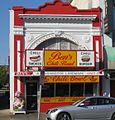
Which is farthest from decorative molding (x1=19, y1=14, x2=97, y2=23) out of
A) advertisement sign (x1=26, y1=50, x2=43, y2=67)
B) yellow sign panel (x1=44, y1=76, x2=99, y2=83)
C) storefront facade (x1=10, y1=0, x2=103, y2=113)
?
yellow sign panel (x1=44, y1=76, x2=99, y2=83)

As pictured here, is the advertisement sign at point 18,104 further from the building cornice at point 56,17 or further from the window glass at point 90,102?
the window glass at point 90,102

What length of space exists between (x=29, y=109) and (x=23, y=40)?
5.14m

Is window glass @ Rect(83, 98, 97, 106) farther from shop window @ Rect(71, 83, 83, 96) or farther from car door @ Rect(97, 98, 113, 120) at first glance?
shop window @ Rect(71, 83, 83, 96)

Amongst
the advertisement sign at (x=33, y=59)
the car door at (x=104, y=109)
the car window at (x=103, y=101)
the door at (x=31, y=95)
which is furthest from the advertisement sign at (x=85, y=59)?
the car door at (x=104, y=109)

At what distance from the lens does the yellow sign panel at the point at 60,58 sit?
33469mm

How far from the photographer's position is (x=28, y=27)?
34875 millimetres

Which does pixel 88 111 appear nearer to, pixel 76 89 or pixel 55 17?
pixel 76 89

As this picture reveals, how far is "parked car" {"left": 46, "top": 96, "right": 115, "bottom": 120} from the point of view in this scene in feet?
83.8

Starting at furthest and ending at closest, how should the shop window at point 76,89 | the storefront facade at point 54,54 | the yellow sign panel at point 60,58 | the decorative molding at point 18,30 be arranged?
the shop window at point 76,89, the decorative molding at point 18,30, the storefront facade at point 54,54, the yellow sign panel at point 60,58

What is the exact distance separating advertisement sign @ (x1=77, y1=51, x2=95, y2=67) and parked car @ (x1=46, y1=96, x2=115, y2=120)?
24.8ft

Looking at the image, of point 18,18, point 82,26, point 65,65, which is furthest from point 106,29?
point 18,18

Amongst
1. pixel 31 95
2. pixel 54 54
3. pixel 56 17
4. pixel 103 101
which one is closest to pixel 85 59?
pixel 54 54

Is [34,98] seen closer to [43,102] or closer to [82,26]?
[43,102]

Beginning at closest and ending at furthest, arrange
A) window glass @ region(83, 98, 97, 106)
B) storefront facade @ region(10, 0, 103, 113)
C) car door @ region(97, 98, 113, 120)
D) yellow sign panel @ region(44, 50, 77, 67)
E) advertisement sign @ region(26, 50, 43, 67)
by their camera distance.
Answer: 1. car door @ region(97, 98, 113, 120)
2. window glass @ region(83, 98, 97, 106)
3. advertisement sign @ region(26, 50, 43, 67)
4. yellow sign panel @ region(44, 50, 77, 67)
5. storefront facade @ region(10, 0, 103, 113)
